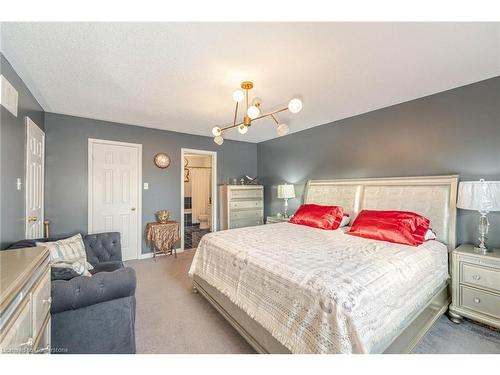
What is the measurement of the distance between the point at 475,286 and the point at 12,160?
4419 mm

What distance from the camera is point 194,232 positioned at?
20.1ft

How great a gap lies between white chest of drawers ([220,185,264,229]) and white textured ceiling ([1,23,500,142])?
81.4 inches

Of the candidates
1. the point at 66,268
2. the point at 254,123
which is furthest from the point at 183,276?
the point at 254,123

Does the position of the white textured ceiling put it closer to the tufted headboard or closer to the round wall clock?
the tufted headboard

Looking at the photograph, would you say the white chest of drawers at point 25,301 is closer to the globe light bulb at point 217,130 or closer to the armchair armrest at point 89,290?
the armchair armrest at point 89,290

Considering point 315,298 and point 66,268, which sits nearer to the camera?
point 315,298

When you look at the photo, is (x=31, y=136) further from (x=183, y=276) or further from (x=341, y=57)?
(x=341, y=57)

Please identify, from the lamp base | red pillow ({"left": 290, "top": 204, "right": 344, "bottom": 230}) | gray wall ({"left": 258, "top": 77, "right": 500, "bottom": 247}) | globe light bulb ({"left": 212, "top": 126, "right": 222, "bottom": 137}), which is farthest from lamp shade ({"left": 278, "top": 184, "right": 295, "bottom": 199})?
the lamp base

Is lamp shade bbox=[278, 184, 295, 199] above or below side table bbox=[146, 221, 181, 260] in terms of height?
above

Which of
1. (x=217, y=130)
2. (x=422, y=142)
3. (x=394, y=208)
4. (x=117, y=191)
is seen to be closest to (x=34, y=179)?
(x=117, y=191)

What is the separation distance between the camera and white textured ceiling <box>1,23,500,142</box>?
1.50 m

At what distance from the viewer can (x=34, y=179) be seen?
2588 mm

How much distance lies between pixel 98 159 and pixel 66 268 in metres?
2.49
